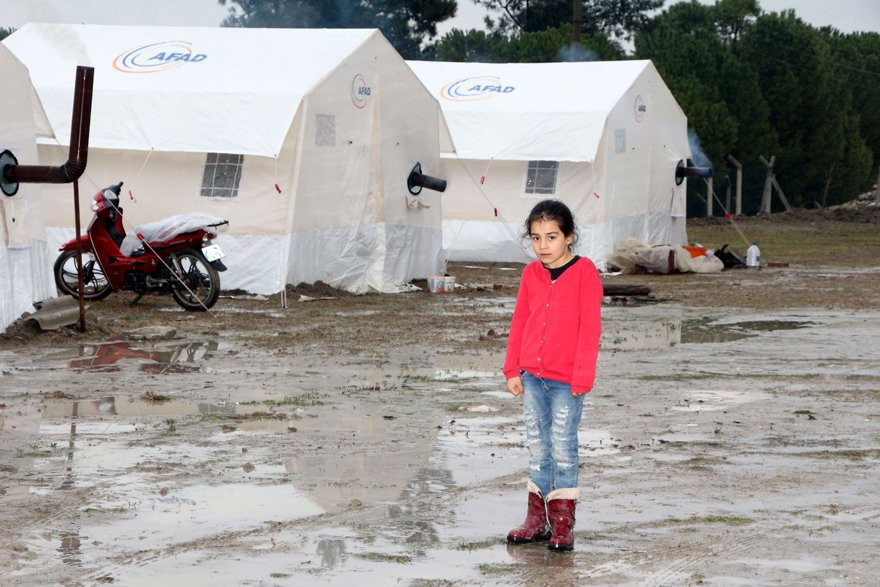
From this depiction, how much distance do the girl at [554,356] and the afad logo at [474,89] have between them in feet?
71.9

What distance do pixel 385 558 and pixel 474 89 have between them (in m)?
23.3

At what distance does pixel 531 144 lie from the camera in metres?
27.0

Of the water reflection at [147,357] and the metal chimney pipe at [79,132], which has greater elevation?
the metal chimney pipe at [79,132]

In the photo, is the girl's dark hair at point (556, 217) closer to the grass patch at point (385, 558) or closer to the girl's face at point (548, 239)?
the girl's face at point (548, 239)

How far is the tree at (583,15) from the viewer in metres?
63.4

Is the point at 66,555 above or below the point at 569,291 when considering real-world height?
below

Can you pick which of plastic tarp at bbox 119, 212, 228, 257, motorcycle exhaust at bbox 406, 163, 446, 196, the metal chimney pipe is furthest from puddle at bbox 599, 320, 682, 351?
motorcycle exhaust at bbox 406, 163, 446, 196

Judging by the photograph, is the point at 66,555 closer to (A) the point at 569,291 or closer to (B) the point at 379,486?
(B) the point at 379,486

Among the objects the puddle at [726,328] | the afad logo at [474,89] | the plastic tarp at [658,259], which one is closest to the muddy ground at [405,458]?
the puddle at [726,328]

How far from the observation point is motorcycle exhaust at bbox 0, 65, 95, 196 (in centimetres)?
1284

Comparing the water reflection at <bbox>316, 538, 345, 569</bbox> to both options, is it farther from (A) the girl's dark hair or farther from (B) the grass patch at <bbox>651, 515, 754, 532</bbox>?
(A) the girl's dark hair

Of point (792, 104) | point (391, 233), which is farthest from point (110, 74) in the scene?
point (792, 104)

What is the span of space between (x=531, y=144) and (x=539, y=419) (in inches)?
822

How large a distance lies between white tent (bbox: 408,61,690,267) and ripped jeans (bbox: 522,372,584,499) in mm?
19671
